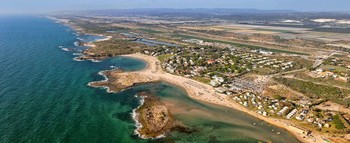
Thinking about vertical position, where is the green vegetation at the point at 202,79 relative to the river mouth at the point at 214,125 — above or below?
above

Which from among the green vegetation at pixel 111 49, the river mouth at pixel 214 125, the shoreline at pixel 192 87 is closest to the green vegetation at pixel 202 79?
the shoreline at pixel 192 87

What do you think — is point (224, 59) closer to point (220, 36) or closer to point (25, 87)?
point (25, 87)

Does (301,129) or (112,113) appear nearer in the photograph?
(301,129)

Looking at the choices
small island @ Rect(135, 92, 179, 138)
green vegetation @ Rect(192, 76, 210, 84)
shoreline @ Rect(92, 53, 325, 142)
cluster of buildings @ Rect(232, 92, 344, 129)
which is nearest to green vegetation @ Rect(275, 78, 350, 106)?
cluster of buildings @ Rect(232, 92, 344, 129)

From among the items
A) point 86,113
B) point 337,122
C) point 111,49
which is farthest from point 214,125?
point 111,49

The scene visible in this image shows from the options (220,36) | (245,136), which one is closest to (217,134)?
(245,136)

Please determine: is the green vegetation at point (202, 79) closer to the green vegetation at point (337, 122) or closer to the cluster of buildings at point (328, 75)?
the cluster of buildings at point (328, 75)
